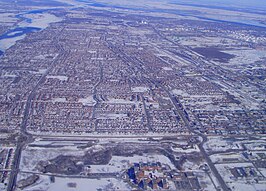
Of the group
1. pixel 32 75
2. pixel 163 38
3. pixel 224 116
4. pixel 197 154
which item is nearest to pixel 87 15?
pixel 163 38

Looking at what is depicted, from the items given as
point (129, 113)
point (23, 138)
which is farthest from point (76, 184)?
point (129, 113)

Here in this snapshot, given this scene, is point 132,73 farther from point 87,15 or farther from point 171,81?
point 87,15

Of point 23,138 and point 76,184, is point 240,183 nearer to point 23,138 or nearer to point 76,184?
point 76,184

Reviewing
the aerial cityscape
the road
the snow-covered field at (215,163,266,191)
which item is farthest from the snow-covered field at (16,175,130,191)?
the snow-covered field at (215,163,266,191)

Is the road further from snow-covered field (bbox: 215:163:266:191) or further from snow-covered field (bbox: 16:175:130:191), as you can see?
snow-covered field (bbox: 215:163:266:191)

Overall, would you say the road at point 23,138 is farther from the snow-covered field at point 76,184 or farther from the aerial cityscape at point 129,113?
the snow-covered field at point 76,184

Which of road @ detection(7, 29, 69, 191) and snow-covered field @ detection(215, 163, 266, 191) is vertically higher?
snow-covered field @ detection(215, 163, 266, 191)

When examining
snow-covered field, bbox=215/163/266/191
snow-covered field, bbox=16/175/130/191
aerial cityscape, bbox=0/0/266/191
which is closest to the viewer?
snow-covered field, bbox=16/175/130/191

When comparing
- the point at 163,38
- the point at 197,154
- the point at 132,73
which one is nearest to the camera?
the point at 197,154
